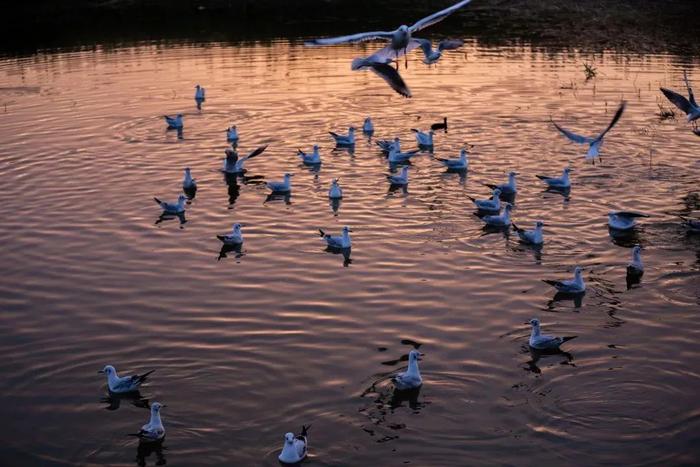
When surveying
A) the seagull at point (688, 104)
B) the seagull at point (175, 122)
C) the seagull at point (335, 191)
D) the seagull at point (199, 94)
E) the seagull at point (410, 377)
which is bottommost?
the seagull at point (410, 377)

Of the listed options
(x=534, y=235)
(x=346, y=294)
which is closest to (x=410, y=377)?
(x=346, y=294)

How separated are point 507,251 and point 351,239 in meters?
3.21

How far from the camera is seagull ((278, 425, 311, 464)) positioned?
12.1 m

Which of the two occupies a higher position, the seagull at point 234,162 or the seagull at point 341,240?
the seagull at point 234,162

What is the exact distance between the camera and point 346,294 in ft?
58.6

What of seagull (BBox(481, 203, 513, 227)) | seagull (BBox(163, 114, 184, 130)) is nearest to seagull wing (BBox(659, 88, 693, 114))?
seagull (BBox(481, 203, 513, 227))

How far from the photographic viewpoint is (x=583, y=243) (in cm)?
2002

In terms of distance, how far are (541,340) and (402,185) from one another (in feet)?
31.6

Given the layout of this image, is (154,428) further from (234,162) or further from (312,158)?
(312,158)

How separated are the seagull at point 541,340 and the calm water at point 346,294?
22 centimetres

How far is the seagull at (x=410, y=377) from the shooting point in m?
14.1

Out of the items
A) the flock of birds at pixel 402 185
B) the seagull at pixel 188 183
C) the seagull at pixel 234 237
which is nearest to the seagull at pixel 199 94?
the flock of birds at pixel 402 185

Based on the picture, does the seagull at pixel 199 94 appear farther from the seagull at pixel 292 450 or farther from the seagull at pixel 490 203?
the seagull at pixel 292 450

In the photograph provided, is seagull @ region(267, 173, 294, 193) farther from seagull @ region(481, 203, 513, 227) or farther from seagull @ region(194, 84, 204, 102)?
seagull @ region(194, 84, 204, 102)
